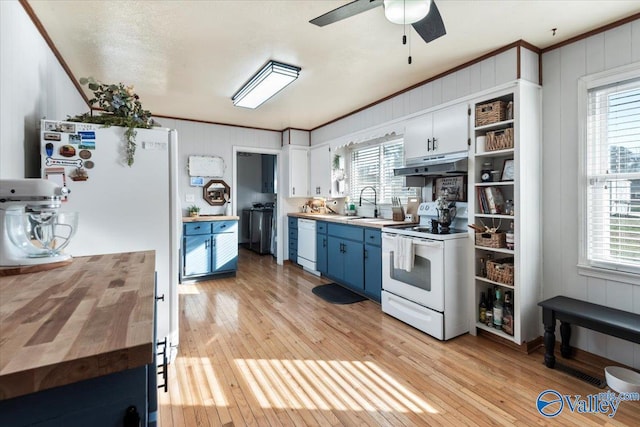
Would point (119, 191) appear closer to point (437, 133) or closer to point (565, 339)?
point (437, 133)

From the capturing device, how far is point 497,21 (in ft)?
7.00

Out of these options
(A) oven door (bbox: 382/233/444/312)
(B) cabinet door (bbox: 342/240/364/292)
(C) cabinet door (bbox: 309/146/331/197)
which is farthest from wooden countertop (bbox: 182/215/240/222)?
(A) oven door (bbox: 382/233/444/312)

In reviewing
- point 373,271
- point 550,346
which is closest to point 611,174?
point 550,346

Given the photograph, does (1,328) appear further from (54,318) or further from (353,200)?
(353,200)

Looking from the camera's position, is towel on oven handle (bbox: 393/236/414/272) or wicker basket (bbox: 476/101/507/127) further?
towel on oven handle (bbox: 393/236/414/272)

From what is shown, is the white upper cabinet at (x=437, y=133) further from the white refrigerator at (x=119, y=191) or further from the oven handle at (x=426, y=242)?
the white refrigerator at (x=119, y=191)

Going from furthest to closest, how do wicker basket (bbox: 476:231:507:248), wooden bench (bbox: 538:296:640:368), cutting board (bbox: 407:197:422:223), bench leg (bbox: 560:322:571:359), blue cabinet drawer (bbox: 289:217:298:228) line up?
blue cabinet drawer (bbox: 289:217:298:228) → cutting board (bbox: 407:197:422:223) → wicker basket (bbox: 476:231:507:248) → bench leg (bbox: 560:322:571:359) → wooden bench (bbox: 538:296:640:368)

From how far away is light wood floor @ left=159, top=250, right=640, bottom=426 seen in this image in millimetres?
1725

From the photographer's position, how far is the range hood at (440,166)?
8.99ft

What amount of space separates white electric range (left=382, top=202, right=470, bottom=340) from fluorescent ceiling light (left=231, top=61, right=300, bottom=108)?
5.97 ft

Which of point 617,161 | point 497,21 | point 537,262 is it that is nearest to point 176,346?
point 537,262

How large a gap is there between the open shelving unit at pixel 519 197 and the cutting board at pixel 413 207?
858mm

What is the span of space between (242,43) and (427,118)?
6.22ft
